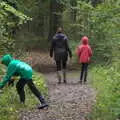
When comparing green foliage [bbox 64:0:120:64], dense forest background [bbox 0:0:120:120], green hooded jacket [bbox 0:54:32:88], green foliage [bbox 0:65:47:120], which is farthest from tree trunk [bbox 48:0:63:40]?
green hooded jacket [bbox 0:54:32:88]

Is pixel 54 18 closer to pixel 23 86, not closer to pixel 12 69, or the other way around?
pixel 23 86

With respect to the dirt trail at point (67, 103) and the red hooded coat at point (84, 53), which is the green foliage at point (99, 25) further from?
the dirt trail at point (67, 103)

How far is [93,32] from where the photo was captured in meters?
23.2

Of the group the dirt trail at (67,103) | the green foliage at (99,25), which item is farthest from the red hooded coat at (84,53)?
the dirt trail at (67,103)

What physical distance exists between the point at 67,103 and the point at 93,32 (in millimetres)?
10974

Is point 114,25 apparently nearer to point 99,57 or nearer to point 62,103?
point 62,103

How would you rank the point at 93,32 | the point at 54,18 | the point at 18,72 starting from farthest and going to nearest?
1. the point at 54,18
2. the point at 93,32
3. the point at 18,72

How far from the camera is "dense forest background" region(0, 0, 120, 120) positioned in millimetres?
10322

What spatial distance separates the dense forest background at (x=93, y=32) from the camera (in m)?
10.3

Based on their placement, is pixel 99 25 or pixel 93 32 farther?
pixel 93 32

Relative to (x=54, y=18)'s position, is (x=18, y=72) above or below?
below

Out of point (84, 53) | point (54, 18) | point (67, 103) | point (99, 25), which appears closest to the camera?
point (67, 103)

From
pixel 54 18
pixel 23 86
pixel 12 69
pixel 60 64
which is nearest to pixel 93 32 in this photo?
pixel 60 64

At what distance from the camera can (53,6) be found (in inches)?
1451
